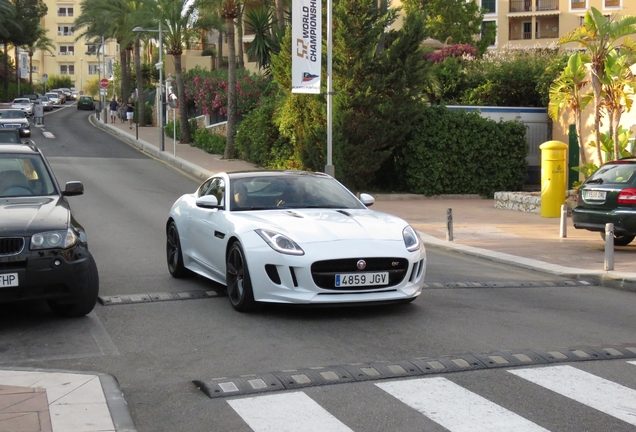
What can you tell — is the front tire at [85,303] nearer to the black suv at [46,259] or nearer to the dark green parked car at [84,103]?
the black suv at [46,259]

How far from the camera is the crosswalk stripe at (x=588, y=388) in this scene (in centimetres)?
600

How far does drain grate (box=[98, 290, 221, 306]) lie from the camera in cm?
980

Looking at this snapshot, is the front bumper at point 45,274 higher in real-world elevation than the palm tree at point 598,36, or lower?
lower

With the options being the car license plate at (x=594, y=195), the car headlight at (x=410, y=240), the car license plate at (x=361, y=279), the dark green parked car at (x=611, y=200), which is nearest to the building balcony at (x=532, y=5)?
the dark green parked car at (x=611, y=200)

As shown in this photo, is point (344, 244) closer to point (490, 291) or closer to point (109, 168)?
point (490, 291)

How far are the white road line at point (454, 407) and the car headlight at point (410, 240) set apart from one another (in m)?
2.54

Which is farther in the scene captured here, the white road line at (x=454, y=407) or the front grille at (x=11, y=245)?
the front grille at (x=11, y=245)

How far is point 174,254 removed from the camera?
452 inches

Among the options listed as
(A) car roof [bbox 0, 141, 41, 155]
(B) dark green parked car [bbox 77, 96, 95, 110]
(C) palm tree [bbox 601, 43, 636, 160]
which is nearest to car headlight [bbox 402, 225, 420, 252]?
(A) car roof [bbox 0, 141, 41, 155]

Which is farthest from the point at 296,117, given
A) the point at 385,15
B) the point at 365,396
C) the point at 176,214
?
the point at 365,396

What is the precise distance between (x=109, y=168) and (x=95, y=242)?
1827cm

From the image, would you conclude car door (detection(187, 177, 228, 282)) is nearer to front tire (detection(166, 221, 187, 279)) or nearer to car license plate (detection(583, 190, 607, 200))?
front tire (detection(166, 221, 187, 279))

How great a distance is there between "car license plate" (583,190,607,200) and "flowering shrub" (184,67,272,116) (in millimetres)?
25432

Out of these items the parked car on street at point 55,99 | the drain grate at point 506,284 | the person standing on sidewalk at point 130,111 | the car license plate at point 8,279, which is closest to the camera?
the car license plate at point 8,279
